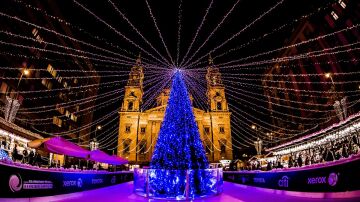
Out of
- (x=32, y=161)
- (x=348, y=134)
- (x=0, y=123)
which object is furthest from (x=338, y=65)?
(x=0, y=123)

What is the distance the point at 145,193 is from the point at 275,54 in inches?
1660

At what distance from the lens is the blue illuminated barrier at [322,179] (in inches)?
259

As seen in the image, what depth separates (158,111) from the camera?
51.9 m

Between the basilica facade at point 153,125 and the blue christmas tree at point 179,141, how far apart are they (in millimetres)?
38008

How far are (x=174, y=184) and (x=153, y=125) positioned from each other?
4186 centimetres

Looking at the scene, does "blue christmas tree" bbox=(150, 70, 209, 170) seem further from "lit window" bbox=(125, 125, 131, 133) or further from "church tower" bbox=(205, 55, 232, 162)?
"lit window" bbox=(125, 125, 131, 133)

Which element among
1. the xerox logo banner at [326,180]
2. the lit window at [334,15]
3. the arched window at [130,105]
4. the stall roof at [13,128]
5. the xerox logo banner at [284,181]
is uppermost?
the lit window at [334,15]

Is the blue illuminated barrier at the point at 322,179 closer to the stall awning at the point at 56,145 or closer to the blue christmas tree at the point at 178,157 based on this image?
the blue christmas tree at the point at 178,157

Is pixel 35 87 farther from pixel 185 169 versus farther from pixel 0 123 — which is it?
pixel 185 169

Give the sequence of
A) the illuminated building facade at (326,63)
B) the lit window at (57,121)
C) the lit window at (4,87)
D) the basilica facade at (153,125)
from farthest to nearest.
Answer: the basilica facade at (153,125) → the lit window at (57,121) → the lit window at (4,87) → the illuminated building facade at (326,63)

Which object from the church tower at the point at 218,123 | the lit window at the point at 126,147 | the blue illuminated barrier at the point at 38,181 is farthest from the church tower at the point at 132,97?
the blue illuminated barrier at the point at 38,181

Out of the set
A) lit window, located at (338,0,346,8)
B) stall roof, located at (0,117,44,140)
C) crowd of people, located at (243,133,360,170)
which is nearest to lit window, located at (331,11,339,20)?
lit window, located at (338,0,346,8)

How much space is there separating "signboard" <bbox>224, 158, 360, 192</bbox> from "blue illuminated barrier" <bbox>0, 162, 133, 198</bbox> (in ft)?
29.4

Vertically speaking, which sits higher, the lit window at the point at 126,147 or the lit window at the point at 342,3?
the lit window at the point at 342,3
